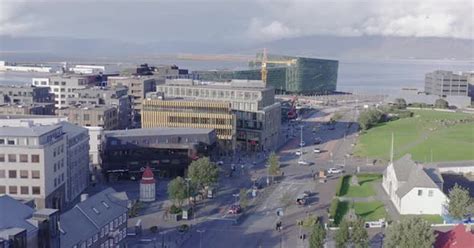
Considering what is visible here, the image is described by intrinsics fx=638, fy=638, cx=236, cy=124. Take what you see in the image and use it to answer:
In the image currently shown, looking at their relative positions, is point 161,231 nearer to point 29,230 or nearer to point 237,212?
point 237,212

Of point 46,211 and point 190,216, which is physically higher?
point 46,211

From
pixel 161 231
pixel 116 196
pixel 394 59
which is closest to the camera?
pixel 116 196

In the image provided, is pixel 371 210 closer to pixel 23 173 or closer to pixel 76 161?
pixel 76 161

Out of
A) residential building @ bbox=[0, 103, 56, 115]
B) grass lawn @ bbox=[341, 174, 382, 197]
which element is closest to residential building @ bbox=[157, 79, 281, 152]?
residential building @ bbox=[0, 103, 56, 115]

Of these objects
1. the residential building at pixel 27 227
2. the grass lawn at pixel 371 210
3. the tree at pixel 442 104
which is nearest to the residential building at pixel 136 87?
the grass lawn at pixel 371 210

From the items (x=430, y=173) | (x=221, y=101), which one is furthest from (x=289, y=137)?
(x=430, y=173)

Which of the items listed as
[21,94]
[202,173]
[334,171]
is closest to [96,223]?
[202,173]
